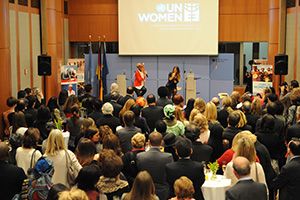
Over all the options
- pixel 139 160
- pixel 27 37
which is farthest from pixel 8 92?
pixel 139 160

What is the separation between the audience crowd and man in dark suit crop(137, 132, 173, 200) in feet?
0.04

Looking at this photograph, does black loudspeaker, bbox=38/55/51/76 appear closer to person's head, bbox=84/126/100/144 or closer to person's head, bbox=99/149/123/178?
person's head, bbox=84/126/100/144

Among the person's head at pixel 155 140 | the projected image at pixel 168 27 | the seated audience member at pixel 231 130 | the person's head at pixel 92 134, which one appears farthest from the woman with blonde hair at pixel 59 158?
the projected image at pixel 168 27

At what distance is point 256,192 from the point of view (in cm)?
447

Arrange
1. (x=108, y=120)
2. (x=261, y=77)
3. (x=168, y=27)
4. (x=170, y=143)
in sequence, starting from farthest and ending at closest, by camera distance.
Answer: (x=168, y=27)
(x=261, y=77)
(x=108, y=120)
(x=170, y=143)

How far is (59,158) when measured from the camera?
5320 millimetres

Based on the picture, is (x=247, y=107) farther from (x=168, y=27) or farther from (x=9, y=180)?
(x=168, y=27)

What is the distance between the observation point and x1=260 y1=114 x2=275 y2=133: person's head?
6477mm

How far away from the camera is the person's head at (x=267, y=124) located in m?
6.48

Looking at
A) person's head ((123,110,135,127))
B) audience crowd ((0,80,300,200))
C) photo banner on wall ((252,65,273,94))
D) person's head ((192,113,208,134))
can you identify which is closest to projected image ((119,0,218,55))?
photo banner on wall ((252,65,273,94))

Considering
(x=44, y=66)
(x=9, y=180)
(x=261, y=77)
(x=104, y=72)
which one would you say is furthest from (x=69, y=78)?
(x=9, y=180)

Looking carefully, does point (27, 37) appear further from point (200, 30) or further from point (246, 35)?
point (246, 35)

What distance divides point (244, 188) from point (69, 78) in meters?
11.1

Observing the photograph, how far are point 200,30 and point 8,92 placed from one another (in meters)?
7.43
